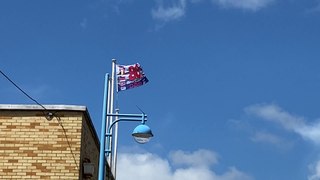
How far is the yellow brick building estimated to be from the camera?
15.5 meters

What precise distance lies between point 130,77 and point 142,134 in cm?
604

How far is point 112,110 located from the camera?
74.5 ft

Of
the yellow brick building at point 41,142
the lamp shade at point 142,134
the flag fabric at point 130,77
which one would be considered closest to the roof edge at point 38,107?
the yellow brick building at point 41,142

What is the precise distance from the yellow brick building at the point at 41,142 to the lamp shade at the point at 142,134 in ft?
3.92

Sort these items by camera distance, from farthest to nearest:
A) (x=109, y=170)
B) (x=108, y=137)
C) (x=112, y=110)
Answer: (x=112, y=110), (x=109, y=170), (x=108, y=137)

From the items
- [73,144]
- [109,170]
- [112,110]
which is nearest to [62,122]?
[73,144]

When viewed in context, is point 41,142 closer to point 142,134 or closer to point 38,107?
point 38,107

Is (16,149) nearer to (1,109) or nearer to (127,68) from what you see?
(1,109)

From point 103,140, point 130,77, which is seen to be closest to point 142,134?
point 103,140

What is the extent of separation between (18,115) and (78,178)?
1943mm

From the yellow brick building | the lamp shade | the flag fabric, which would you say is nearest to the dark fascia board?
the yellow brick building

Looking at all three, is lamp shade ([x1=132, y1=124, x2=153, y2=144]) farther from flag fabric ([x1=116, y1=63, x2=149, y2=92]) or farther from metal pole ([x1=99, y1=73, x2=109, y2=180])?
flag fabric ([x1=116, y1=63, x2=149, y2=92])

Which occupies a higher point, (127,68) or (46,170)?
(127,68)

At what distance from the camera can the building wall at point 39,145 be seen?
15492mm
